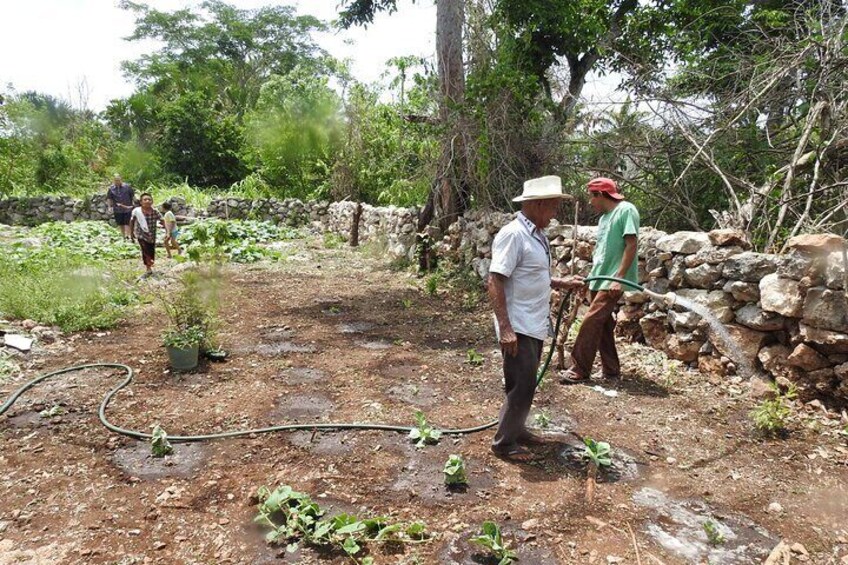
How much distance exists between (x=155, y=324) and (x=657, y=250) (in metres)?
5.97

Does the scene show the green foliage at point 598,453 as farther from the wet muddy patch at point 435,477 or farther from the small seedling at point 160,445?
the small seedling at point 160,445

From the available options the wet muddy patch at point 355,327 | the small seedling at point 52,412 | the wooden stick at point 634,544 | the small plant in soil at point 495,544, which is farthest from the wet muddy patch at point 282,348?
the wooden stick at point 634,544

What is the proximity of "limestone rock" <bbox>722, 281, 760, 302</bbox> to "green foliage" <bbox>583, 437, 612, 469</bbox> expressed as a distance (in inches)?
80.4

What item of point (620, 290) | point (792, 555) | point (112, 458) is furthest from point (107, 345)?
point (792, 555)

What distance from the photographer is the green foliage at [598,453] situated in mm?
3563

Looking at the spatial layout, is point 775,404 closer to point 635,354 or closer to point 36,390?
point 635,354

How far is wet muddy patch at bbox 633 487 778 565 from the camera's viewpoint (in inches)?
110

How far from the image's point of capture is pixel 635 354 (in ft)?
18.4

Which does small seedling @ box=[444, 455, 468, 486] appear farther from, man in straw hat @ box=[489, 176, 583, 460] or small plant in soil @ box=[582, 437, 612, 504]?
small plant in soil @ box=[582, 437, 612, 504]

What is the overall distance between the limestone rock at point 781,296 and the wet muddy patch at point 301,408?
11.9 ft

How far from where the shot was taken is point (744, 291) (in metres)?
4.67

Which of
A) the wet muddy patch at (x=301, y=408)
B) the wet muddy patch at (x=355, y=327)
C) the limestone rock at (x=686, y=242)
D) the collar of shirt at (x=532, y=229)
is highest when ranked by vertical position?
the collar of shirt at (x=532, y=229)

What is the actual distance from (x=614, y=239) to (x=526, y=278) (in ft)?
5.26

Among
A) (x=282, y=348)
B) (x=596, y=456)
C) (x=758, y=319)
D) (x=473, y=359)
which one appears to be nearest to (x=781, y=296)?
(x=758, y=319)
